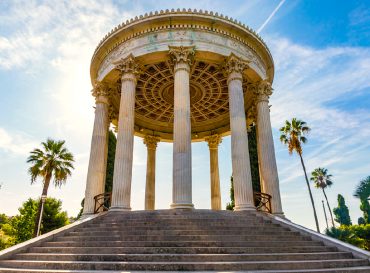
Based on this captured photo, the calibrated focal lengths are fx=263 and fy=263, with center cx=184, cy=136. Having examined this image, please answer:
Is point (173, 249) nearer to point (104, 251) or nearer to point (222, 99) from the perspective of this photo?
point (104, 251)

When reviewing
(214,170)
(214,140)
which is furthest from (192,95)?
(214,170)

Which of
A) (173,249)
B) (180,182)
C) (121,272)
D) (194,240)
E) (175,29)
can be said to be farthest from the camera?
(175,29)

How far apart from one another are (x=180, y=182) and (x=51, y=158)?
2706cm

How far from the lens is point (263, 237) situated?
39.2 ft

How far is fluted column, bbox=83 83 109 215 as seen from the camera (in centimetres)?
2041

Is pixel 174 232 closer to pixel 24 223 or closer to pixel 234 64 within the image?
pixel 234 64

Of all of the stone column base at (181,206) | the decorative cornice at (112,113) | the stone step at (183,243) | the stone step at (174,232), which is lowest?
the stone step at (183,243)

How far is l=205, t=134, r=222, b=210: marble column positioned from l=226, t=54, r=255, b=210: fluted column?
12464mm

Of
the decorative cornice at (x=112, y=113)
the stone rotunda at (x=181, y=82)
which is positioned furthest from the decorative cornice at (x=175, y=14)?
the decorative cornice at (x=112, y=113)

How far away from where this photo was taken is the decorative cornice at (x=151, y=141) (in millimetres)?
32531

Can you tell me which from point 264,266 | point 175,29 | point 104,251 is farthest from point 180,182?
point 175,29

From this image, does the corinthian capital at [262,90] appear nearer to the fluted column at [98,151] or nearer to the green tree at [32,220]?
the fluted column at [98,151]

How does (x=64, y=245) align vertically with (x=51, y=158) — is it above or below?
below

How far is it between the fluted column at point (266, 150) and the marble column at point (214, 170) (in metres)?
9.13
